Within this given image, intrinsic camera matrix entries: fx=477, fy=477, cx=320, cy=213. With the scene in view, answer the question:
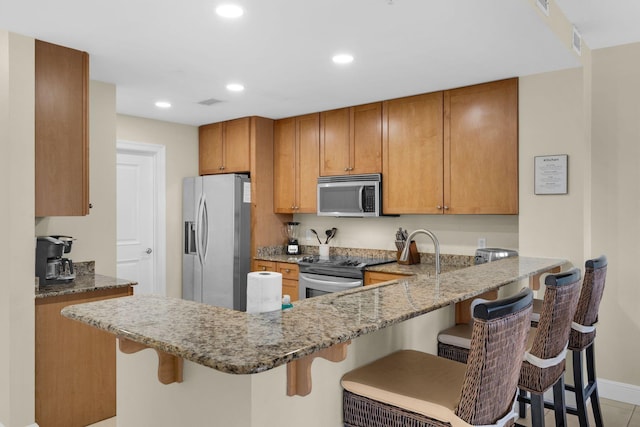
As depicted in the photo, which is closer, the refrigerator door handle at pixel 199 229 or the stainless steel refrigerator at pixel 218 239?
the stainless steel refrigerator at pixel 218 239

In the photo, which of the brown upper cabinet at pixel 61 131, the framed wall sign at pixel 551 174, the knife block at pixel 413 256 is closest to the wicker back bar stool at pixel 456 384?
the framed wall sign at pixel 551 174

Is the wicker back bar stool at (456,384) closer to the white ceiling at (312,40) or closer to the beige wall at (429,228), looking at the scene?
the white ceiling at (312,40)

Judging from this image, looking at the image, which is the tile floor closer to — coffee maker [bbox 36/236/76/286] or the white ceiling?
coffee maker [bbox 36/236/76/286]

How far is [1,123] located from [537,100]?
3.38 metres

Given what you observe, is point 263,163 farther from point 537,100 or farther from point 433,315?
point 433,315

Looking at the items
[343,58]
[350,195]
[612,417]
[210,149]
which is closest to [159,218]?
[210,149]

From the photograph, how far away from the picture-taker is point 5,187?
8.59 ft

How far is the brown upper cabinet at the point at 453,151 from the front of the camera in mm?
3518

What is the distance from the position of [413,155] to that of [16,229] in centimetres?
288

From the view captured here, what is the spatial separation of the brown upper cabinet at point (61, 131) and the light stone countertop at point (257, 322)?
147 centimetres

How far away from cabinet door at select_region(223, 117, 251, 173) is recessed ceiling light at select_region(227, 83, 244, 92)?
1.04 meters

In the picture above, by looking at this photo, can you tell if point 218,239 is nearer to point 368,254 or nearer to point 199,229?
point 199,229

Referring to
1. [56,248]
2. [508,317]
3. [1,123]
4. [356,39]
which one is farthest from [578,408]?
[1,123]

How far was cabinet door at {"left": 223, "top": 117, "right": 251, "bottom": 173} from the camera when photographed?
16.1 feet
